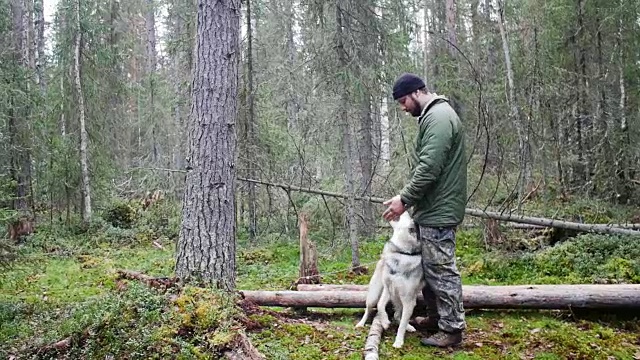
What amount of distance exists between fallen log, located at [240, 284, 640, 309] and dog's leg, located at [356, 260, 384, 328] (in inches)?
11.5

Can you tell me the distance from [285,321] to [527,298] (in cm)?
273

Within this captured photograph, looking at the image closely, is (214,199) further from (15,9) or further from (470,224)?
(15,9)

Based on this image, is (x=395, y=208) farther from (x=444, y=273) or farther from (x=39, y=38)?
→ (x=39, y=38)

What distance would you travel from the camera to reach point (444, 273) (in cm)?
485

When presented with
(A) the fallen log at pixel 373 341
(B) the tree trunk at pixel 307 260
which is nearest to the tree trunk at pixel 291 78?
(B) the tree trunk at pixel 307 260

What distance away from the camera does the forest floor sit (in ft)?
15.0

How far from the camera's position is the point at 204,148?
5637 millimetres

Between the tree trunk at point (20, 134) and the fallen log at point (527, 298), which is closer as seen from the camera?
the fallen log at point (527, 298)

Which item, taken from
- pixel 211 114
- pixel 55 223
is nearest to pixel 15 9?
pixel 55 223

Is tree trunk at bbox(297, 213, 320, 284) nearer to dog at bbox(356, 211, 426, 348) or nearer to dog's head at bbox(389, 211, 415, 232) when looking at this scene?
dog at bbox(356, 211, 426, 348)

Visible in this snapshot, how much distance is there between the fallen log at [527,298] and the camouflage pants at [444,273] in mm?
667

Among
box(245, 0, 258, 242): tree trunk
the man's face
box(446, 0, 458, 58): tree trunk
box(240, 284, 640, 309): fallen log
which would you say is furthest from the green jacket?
box(446, 0, 458, 58): tree trunk

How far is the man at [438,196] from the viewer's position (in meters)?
4.70

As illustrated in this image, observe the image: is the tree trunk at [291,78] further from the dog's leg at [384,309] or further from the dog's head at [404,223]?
the dog's leg at [384,309]
